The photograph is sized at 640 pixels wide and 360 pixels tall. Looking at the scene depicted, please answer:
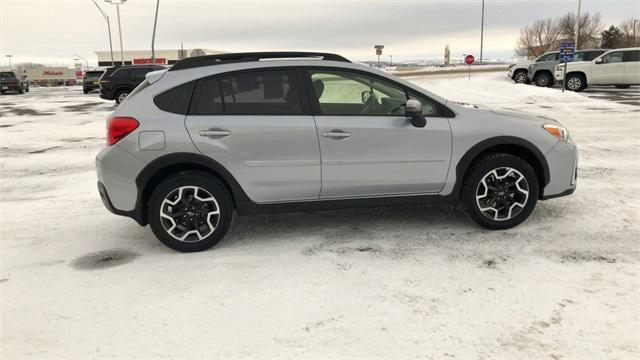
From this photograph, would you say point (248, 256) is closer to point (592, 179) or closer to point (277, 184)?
point (277, 184)

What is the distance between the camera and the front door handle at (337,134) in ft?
13.5

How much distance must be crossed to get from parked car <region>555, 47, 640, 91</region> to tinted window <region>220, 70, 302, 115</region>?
20.9m

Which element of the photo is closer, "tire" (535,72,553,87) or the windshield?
"tire" (535,72,553,87)

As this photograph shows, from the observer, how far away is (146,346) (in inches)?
110

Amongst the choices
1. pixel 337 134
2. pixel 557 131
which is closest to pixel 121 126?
pixel 337 134

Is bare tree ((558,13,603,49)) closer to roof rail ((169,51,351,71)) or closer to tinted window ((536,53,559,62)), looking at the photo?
tinted window ((536,53,559,62))

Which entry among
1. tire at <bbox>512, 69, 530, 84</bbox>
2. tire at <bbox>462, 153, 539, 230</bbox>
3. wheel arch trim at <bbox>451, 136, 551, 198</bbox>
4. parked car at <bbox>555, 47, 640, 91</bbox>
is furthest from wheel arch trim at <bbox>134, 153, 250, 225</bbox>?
tire at <bbox>512, 69, 530, 84</bbox>

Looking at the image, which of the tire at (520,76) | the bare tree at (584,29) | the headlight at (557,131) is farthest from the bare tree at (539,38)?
the headlight at (557,131)

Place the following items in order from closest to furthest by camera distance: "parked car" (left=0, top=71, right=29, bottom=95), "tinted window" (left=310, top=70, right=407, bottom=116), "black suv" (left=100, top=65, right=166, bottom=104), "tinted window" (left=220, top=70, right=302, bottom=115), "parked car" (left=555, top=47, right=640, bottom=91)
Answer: "tinted window" (left=220, top=70, right=302, bottom=115), "tinted window" (left=310, top=70, right=407, bottom=116), "black suv" (left=100, top=65, right=166, bottom=104), "parked car" (left=555, top=47, right=640, bottom=91), "parked car" (left=0, top=71, right=29, bottom=95)

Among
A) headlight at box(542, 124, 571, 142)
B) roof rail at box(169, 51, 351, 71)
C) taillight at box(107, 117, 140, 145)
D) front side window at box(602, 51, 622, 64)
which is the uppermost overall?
front side window at box(602, 51, 622, 64)

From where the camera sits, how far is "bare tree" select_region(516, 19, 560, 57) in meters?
71.0

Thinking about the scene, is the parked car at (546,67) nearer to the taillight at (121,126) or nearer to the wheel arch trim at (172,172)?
the wheel arch trim at (172,172)

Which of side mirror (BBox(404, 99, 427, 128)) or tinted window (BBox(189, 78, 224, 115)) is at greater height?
tinted window (BBox(189, 78, 224, 115))

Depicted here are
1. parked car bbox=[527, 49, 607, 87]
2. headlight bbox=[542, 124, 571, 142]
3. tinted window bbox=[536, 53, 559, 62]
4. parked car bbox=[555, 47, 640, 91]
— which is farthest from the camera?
tinted window bbox=[536, 53, 559, 62]
